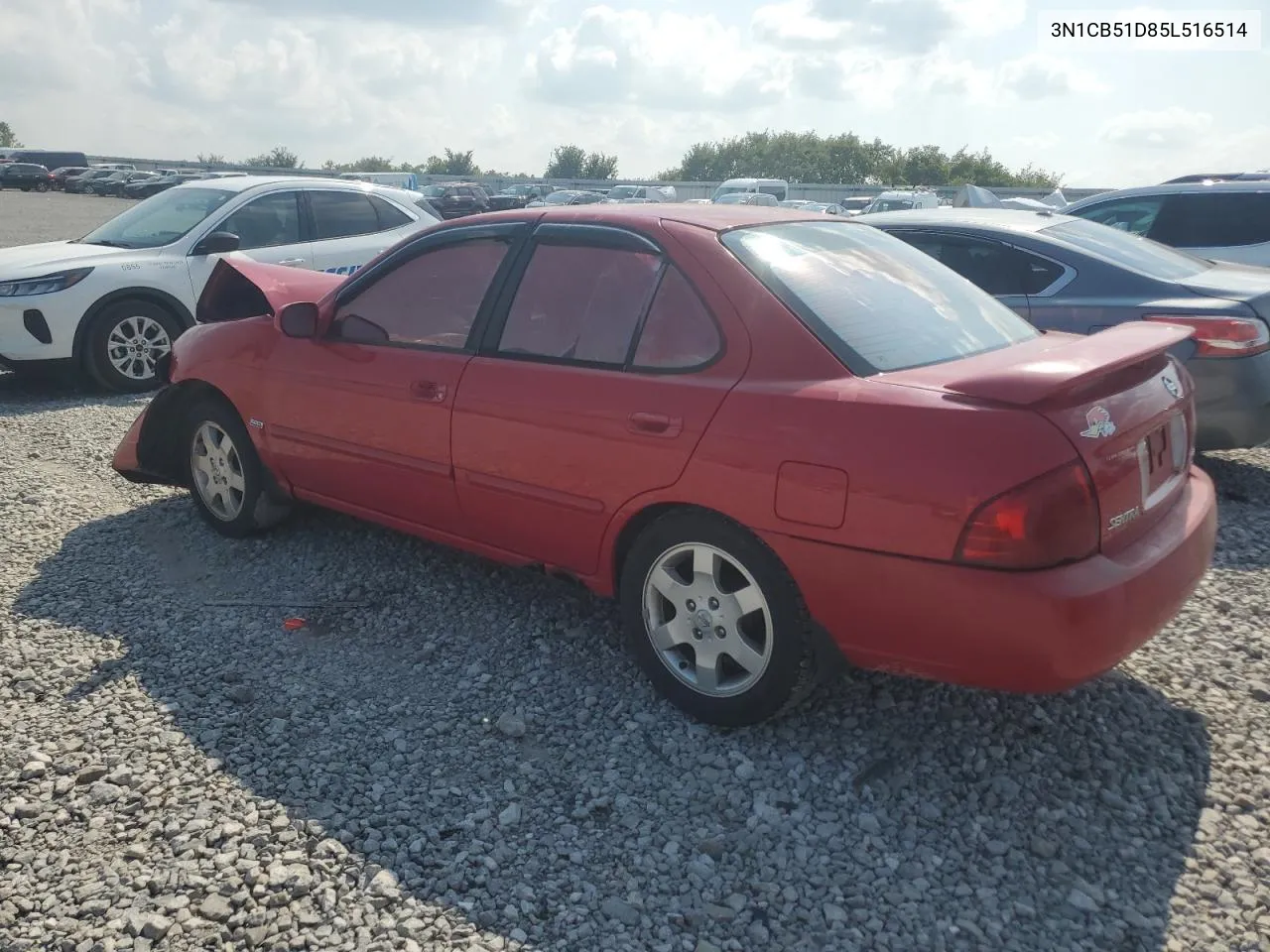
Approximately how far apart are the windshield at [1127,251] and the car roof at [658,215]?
94.9 inches

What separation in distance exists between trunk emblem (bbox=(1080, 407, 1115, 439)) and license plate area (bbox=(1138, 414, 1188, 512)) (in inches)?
8.4

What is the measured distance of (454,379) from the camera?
12.7 ft

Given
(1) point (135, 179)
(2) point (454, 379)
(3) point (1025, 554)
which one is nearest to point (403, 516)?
(2) point (454, 379)

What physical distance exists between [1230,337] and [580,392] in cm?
360

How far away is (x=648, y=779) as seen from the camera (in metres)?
3.08

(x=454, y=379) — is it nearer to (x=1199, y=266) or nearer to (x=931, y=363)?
(x=931, y=363)

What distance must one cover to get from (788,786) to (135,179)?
59.3m

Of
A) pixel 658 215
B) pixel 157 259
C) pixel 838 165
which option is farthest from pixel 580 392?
pixel 838 165

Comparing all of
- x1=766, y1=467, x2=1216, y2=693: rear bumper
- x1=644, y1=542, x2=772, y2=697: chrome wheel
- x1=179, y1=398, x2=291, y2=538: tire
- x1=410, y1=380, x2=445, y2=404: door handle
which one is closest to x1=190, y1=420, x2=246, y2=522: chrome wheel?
x1=179, y1=398, x2=291, y2=538: tire

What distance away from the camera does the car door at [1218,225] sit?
25.9 ft

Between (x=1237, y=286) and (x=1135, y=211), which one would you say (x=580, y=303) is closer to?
(x=1237, y=286)

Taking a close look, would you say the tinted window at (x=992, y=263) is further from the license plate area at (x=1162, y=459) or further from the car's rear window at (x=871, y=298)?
the license plate area at (x=1162, y=459)

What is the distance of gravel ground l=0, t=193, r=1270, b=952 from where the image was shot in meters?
2.50

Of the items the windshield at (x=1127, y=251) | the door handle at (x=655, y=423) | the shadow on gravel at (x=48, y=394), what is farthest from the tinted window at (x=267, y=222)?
the door handle at (x=655, y=423)
